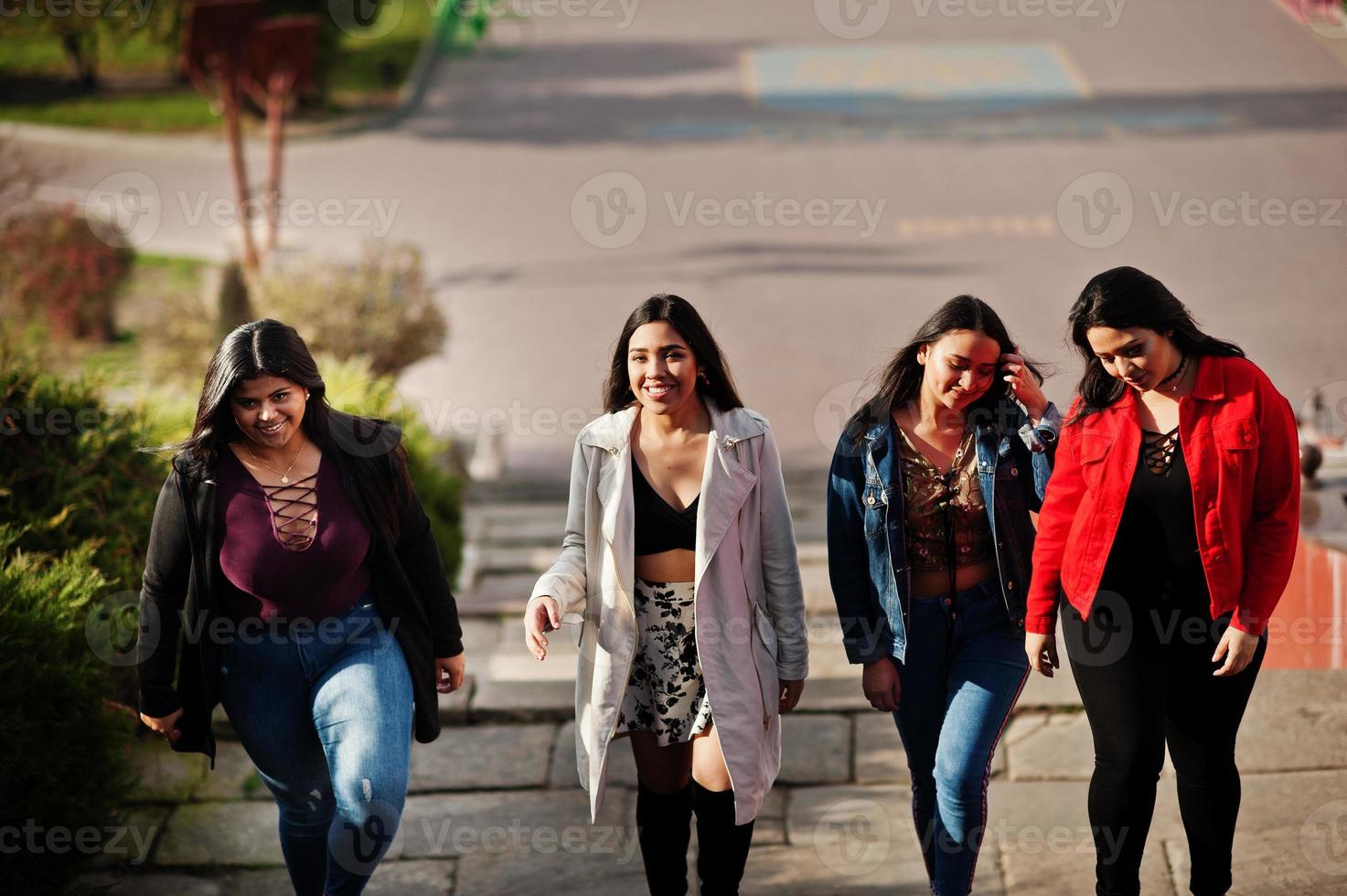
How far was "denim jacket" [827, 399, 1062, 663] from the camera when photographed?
364 centimetres

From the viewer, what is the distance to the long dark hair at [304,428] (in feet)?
11.6

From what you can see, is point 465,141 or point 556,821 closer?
point 556,821

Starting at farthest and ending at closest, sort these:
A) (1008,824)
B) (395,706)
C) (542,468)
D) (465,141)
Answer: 1. (465,141)
2. (542,468)
3. (1008,824)
4. (395,706)

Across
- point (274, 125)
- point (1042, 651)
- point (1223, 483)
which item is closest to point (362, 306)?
point (274, 125)

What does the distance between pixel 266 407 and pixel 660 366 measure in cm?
102

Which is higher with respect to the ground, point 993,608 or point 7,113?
point 7,113

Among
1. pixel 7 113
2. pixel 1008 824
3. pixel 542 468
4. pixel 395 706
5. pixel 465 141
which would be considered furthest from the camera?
pixel 7 113

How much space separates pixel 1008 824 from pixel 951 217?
44.4 ft

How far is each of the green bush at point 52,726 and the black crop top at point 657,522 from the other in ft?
6.10

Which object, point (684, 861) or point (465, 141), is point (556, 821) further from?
point (465, 141)

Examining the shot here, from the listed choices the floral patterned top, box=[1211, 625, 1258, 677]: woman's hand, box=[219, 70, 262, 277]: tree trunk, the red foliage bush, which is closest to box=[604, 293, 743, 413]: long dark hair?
the floral patterned top

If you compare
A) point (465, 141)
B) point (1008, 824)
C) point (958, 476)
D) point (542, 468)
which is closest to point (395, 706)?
point (958, 476)

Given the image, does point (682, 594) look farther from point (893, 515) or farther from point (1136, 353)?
point (1136, 353)

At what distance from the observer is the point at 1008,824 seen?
4.48 meters
